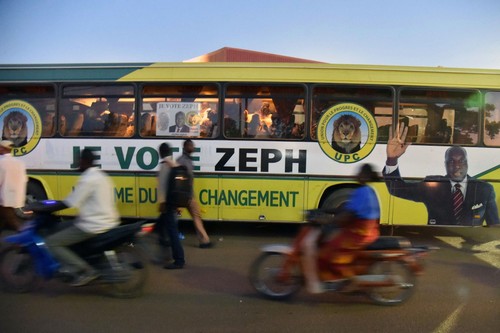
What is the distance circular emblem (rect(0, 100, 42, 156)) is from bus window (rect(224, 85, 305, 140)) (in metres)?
3.58

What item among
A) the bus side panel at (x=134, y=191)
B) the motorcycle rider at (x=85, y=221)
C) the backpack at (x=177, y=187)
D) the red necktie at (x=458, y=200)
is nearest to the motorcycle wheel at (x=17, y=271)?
the motorcycle rider at (x=85, y=221)

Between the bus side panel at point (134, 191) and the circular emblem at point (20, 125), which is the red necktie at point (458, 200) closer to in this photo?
the bus side panel at point (134, 191)

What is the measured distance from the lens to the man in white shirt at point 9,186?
17.0 feet

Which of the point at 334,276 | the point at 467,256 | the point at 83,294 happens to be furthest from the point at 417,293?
the point at 83,294

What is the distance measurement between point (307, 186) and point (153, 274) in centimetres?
301

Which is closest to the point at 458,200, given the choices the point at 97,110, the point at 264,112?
the point at 264,112

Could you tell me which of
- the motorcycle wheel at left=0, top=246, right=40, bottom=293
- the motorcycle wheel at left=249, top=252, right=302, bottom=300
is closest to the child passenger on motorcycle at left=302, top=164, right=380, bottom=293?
the motorcycle wheel at left=249, top=252, right=302, bottom=300

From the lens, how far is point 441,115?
6566 millimetres

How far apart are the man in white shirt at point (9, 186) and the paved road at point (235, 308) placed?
132 cm

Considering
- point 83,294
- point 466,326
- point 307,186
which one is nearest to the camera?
point 466,326

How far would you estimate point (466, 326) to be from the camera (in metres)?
3.67

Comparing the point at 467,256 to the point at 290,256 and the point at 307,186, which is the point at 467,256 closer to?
the point at 307,186

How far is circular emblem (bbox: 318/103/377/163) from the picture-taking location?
6598mm

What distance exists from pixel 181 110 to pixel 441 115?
4565 mm
